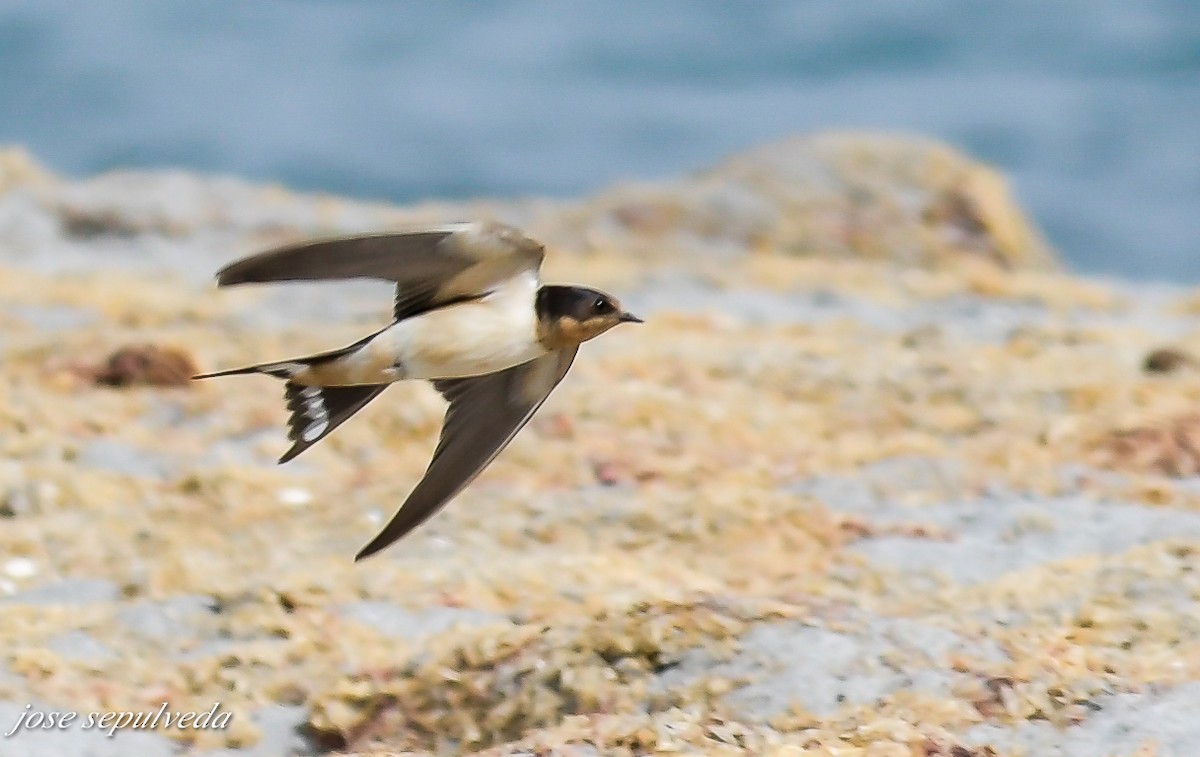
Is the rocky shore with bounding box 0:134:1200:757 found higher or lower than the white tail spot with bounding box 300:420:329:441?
lower

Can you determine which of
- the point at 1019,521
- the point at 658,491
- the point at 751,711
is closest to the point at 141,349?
the point at 658,491

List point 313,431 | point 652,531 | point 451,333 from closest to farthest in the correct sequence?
point 451,333 → point 313,431 → point 652,531

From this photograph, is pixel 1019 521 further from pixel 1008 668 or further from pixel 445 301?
pixel 445 301

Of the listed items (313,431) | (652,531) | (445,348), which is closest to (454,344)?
(445,348)

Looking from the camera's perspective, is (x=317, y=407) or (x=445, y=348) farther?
(x=317, y=407)

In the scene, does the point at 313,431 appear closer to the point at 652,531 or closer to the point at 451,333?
the point at 451,333

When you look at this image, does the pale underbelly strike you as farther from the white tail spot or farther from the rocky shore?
the rocky shore

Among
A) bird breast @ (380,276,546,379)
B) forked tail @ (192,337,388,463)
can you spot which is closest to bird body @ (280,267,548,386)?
bird breast @ (380,276,546,379)
